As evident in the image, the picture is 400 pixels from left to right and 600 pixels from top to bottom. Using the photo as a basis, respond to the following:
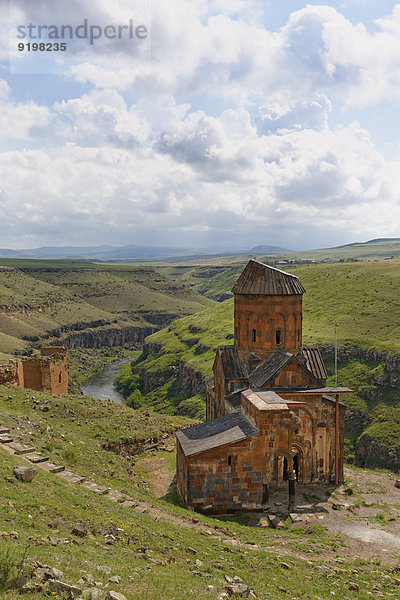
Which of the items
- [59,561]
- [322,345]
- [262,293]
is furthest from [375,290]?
[59,561]

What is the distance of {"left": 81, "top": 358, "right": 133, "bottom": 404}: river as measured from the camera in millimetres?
77800

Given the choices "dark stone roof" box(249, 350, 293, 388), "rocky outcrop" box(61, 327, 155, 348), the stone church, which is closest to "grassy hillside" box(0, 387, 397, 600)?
the stone church

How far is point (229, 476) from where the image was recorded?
20.8 meters

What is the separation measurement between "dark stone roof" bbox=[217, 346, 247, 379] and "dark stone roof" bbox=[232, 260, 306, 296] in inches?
158

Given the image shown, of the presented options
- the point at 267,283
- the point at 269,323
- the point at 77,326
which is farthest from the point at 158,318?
the point at 267,283

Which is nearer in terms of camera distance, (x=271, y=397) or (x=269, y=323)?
(x=271, y=397)

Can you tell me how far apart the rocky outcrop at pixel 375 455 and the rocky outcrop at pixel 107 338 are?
82714mm

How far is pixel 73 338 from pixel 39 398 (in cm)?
9029

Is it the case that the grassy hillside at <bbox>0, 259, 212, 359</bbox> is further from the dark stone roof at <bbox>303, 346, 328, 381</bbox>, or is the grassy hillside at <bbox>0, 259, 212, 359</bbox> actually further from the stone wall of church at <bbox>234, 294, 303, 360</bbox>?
the dark stone roof at <bbox>303, 346, 328, 381</bbox>

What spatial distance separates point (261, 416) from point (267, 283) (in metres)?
10.3

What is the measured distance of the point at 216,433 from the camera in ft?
74.5

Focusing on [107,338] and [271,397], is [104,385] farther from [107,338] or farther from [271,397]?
[271,397]

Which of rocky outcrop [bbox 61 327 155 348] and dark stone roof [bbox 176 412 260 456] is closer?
dark stone roof [bbox 176 412 260 456]

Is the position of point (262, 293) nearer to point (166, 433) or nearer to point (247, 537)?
point (166, 433)
